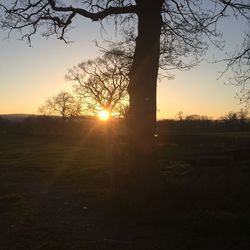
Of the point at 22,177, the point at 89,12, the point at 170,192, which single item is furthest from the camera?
the point at 22,177

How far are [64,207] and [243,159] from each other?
23.6 feet

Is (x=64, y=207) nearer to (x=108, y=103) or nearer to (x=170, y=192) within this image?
(x=170, y=192)

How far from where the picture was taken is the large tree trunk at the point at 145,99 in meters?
11.6

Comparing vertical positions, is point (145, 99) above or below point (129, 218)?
above

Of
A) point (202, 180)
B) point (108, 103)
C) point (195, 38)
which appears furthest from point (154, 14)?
point (108, 103)

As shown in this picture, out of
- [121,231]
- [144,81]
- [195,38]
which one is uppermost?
[195,38]

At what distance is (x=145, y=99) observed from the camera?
11594mm

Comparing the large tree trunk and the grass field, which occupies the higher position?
the large tree trunk

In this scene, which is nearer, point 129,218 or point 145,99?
point 129,218

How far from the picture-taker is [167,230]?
337 inches

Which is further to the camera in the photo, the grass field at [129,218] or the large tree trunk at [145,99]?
the large tree trunk at [145,99]

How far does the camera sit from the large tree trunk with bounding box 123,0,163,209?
455 inches

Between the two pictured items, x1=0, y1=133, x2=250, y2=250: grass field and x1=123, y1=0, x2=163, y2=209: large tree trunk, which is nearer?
x1=0, y1=133, x2=250, y2=250: grass field

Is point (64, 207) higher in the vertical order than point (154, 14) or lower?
lower
